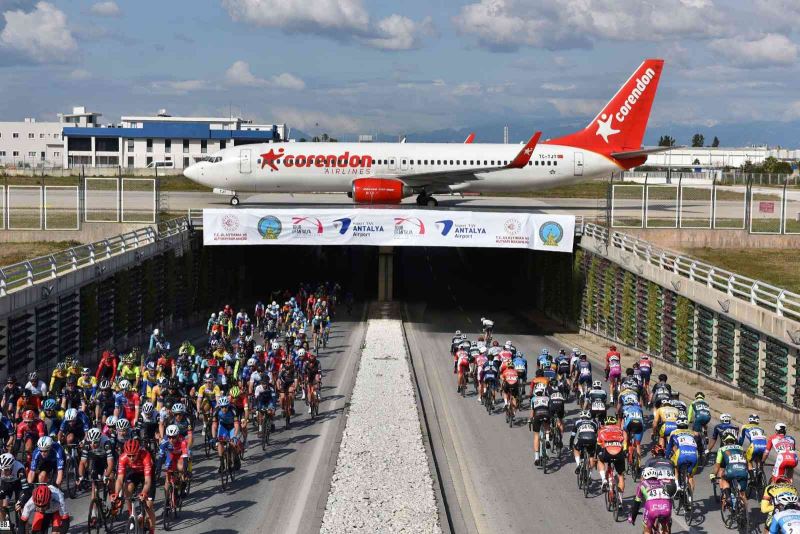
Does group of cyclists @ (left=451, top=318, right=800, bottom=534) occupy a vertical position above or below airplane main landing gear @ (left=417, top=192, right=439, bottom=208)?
below

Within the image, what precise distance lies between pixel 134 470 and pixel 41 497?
2307 mm

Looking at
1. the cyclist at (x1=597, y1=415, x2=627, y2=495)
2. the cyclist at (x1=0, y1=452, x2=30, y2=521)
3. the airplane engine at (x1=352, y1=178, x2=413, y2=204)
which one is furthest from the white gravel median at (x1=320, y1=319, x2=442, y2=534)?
the airplane engine at (x1=352, y1=178, x2=413, y2=204)

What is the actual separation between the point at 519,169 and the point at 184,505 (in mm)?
41005

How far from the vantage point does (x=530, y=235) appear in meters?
43.8

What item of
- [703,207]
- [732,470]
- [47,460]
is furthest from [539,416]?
[703,207]

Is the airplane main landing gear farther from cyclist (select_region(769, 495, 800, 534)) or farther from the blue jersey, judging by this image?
cyclist (select_region(769, 495, 800, 534))

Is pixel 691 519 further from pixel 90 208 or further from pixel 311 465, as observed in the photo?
pixel 90 208

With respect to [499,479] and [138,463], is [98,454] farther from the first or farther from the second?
[499,479]

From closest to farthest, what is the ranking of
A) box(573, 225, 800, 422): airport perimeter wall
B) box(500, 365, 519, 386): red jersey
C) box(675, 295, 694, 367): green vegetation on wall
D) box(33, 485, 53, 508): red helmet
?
box(33, 485, 53, 508): red helmet < box(500, 365, 519, 386): red jersey < box(573, 225, 800, 422): airport perimeter wall < box(675, 295, 694, 367): green vegetation on wall

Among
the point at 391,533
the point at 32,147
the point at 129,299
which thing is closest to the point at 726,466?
the point at 391,533

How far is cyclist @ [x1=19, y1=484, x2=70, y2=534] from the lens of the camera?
14.0m

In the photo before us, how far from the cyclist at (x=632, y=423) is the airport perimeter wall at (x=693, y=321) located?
6.81m

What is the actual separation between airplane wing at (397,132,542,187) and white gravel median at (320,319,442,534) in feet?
80.5

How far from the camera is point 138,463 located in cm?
1616
